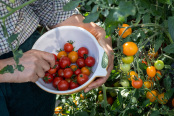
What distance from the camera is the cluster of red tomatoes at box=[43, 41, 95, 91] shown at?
1.23 metres

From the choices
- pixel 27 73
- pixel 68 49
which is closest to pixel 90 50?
pixel 68 49

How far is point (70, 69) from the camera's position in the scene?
129 centimetres

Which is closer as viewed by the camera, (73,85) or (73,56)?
(73,85)

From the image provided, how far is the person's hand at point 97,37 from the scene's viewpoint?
1.12m

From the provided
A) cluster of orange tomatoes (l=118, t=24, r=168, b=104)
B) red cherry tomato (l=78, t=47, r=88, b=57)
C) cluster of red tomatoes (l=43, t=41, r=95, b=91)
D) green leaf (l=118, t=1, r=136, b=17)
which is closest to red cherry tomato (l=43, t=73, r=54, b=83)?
cluster of red tomatoes (l=43, t=41, r=95, b=91)

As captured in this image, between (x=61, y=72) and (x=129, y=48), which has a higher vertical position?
(x=129, y=48)

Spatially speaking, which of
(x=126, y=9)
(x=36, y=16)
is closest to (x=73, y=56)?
(x=36, y=16)

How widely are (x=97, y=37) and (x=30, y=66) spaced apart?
1.45ft

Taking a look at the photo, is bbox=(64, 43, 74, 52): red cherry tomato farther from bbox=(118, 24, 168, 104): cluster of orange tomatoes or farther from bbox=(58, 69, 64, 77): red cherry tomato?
bbox=(118, 24, 168, 104): cluster of orange tomatoes

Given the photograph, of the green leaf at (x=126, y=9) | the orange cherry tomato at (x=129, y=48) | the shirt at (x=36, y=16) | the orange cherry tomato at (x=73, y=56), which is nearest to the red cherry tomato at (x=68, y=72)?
the orange cherry tomato at (x=73, y=56)

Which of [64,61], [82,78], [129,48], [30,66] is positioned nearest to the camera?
[129,48]

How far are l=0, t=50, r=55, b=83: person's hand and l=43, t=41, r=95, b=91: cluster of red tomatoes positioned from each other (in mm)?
141

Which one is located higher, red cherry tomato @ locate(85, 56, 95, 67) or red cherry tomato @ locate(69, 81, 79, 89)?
red cherry tomato @ locate(85, 56, 95, 67)

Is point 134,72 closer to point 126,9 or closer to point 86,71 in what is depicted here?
point 86,71
